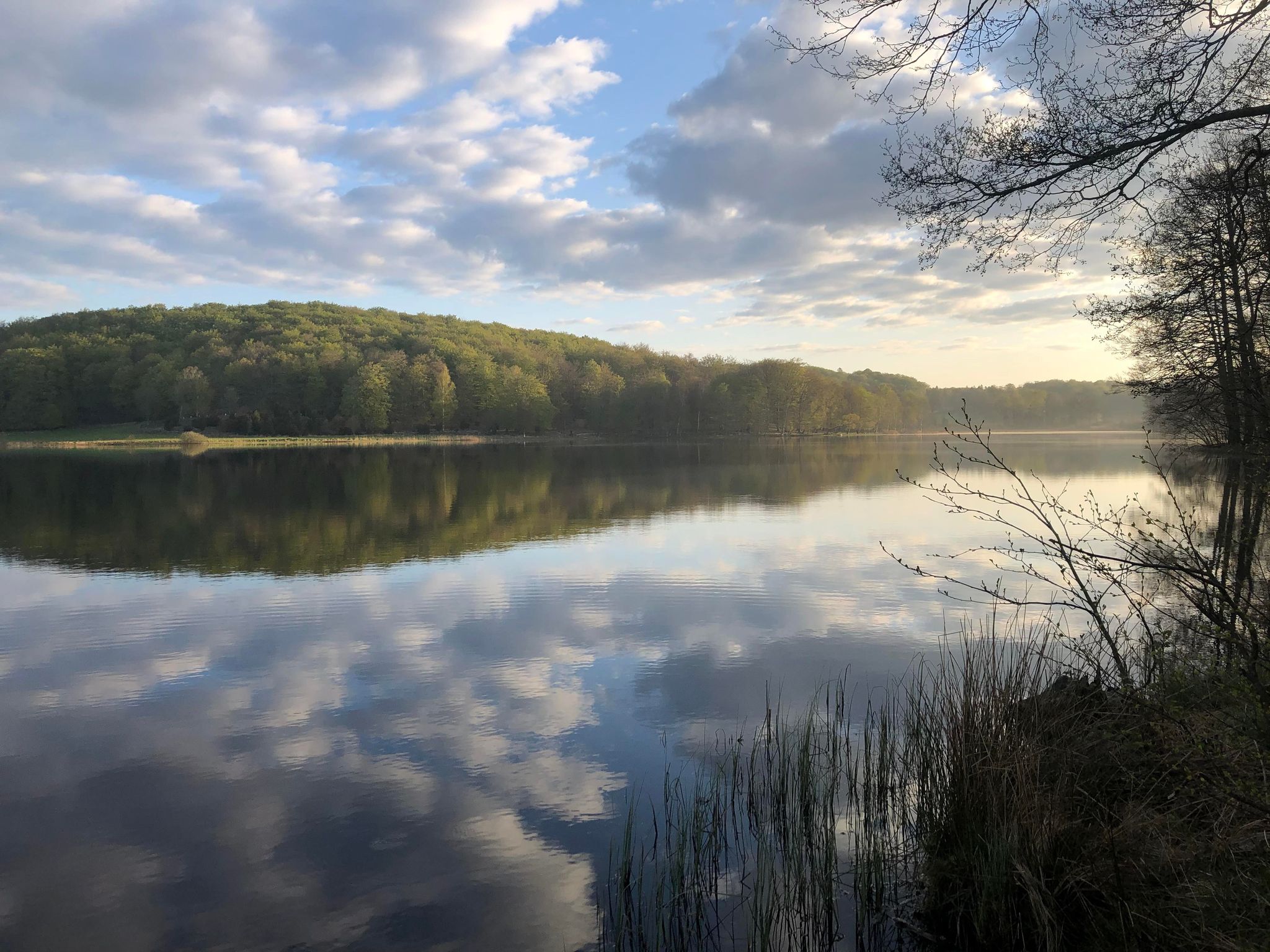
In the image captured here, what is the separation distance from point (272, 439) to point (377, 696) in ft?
285

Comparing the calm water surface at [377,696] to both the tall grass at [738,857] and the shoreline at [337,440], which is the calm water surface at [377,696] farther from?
the shoreline at [337,440]

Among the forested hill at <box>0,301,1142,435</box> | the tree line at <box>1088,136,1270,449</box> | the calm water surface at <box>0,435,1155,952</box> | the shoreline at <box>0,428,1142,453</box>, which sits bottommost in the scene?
the calm water surface at <box>0,435,1155,952</box>

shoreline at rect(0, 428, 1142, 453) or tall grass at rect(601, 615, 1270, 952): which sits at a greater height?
shoreline at rect(0, 428, 1142, 453)

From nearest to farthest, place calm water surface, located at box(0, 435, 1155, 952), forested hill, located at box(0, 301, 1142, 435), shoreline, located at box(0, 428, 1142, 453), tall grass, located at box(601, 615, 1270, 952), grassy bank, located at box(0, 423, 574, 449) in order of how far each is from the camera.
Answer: tall grass, located at box(601, 615, 1270, 952), calm water surface, located at box(0, 435, 1155, 952), shoreline, located at box(0, 428, 1142, 453), grassy bank, located at box(0, 423, 574, 449), forested hill, located at box(0, 301, 1142, 435)

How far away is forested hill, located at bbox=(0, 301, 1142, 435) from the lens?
9525cm

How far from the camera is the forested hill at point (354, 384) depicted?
313 feet

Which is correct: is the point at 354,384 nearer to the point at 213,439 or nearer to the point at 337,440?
the point at 337,440

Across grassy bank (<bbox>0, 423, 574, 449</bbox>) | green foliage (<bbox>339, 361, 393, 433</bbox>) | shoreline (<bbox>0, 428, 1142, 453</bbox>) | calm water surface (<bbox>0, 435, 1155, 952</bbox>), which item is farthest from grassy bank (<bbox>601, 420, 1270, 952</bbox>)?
green foliage (<bbox>339, 361, 393, 433</bbox>)

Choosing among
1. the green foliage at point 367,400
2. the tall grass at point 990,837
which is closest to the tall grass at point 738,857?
the tall grass at point 990,837

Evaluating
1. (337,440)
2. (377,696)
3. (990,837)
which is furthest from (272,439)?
(990,837)

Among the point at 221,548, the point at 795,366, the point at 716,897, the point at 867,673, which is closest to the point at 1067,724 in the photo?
the point at 716,897

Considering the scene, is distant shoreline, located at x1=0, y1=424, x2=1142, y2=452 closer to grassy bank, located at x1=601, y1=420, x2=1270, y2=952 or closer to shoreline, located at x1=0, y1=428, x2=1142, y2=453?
shoreline, located at x1=0, y1=428, x2=1142, y2=453

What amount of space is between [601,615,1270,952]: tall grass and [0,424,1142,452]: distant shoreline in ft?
260

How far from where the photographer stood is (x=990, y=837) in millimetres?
4562
